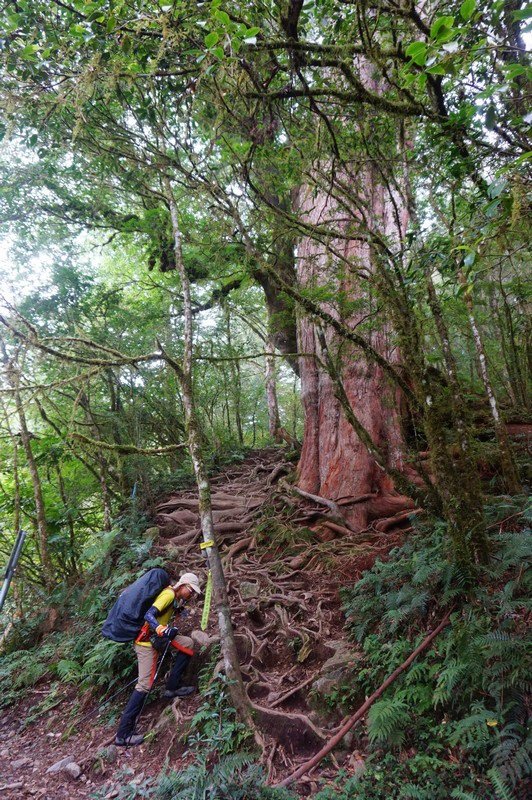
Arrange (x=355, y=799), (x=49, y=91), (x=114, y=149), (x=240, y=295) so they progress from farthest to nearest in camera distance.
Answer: (x=240, y=295), (x=114, y=149), (x=49, y=91), (x=355, y=799)

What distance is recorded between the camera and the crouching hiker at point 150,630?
4453 millimetres

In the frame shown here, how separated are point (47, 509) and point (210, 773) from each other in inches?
273

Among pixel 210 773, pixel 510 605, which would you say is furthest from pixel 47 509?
pixel 510 605

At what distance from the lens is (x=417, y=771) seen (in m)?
2.76

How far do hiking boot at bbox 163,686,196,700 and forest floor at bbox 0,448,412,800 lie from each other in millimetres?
83

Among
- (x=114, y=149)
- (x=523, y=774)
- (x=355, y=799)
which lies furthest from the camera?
(x=114, y=149)

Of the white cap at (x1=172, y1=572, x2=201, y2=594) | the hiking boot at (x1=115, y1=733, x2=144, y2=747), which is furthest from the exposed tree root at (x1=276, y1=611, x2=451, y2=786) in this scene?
the white cap at (x1=172, y1=572, x2=201, y2=594)

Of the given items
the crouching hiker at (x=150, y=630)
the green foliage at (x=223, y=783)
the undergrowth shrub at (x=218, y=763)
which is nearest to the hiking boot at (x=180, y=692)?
the crouching hiker at (x=150, y=630)

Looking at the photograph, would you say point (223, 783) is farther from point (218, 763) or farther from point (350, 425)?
point (350, 425)

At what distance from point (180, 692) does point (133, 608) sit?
1.02 meters

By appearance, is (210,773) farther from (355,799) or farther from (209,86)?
(209,86)

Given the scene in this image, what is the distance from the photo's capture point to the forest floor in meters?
3.70

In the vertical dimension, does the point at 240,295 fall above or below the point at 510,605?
above

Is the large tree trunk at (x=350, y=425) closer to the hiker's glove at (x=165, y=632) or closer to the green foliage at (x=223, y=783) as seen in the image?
the hiker's glove at (x=165, y=632)
